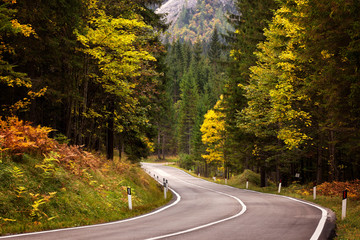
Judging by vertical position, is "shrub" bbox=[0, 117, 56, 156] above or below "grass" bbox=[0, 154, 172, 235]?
above

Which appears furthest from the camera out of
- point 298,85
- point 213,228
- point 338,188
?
point 338,188

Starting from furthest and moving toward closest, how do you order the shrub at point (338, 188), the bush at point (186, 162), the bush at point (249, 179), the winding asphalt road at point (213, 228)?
the bush at point (186, 162), the bush at point (249, 179), the shrub at point (338, 188), the winding asphalt road at point (213, 228)

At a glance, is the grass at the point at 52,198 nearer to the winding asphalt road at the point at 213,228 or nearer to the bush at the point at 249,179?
the winding asphalt road at the point at 213,228

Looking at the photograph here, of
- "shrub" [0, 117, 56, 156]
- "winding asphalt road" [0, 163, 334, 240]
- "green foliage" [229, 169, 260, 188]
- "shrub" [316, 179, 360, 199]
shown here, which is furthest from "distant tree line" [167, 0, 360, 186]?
"shrub" [0, 117, 56, 156]

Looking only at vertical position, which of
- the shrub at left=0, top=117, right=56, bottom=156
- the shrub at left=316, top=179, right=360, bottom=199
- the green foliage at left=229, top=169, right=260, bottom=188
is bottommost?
the green foliage at left=229, top=169, right=260, bottom=188

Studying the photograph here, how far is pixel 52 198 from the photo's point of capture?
10.1 m

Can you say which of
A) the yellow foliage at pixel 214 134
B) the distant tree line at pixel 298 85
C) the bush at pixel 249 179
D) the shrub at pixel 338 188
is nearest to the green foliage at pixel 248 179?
the bush at pixel 249 179

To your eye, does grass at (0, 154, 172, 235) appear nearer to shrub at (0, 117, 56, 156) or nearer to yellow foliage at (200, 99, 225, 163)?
shrub at (0, 117, 56, 156)

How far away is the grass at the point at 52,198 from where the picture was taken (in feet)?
28.3

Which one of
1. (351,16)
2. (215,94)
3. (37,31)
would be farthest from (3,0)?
(215,94)

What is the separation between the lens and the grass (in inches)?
340

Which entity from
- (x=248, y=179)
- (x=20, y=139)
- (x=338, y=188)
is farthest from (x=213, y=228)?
(x=248, y=179)

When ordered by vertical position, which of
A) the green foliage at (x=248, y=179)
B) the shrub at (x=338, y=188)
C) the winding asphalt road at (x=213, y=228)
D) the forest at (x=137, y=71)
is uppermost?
the forest at (x=137, y=71)

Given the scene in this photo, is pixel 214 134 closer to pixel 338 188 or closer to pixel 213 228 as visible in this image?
pixel 338 188
